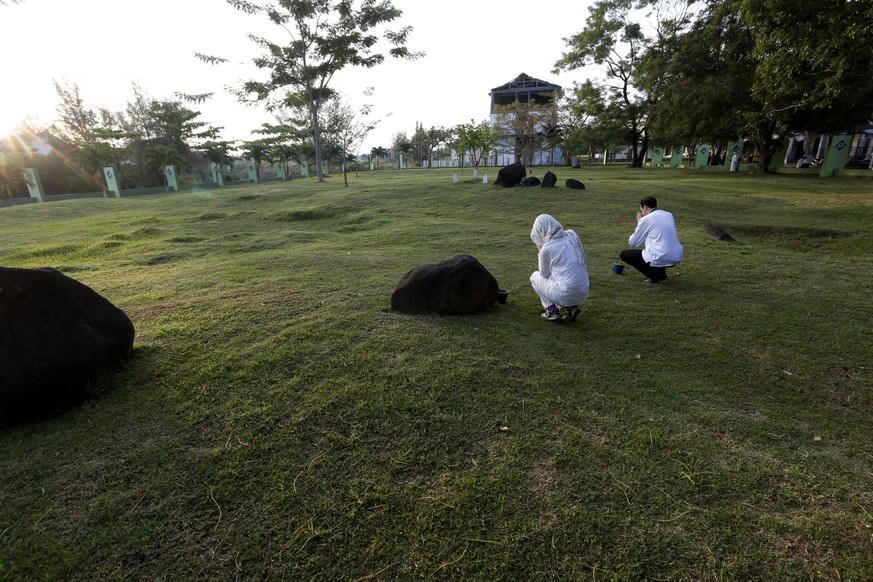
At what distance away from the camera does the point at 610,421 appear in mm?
2881

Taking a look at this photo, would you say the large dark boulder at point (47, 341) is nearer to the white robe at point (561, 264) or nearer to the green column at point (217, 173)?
the white robe at point (561, 264)

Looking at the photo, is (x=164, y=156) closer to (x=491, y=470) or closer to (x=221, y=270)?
(x=221, y=270)

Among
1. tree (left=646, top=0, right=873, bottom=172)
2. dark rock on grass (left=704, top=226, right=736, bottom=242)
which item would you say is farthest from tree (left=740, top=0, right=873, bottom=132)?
dark rock on grass (left=704, top=226, right=736, bottom=242)

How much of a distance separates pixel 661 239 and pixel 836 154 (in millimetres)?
22805

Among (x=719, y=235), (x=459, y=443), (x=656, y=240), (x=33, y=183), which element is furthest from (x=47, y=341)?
(x=33, y=183)

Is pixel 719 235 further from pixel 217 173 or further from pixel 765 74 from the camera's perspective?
pixel 217 173

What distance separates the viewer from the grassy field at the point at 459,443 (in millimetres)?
1913

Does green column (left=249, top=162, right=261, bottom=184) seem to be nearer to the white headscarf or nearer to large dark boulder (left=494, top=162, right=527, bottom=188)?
large dark boulder (left=494, top=162, right=527, bottom=188)

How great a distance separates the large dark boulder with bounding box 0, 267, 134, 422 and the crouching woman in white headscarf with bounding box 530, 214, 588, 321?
417 centimetres

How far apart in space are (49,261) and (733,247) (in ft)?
46.0

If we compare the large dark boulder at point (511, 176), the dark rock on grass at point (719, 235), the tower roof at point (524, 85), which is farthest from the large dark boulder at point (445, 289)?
the tower roof at point (524, 85)

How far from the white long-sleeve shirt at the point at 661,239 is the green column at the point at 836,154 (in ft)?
72.5

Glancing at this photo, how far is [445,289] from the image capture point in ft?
15.1

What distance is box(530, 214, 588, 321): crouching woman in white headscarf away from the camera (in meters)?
4.45
